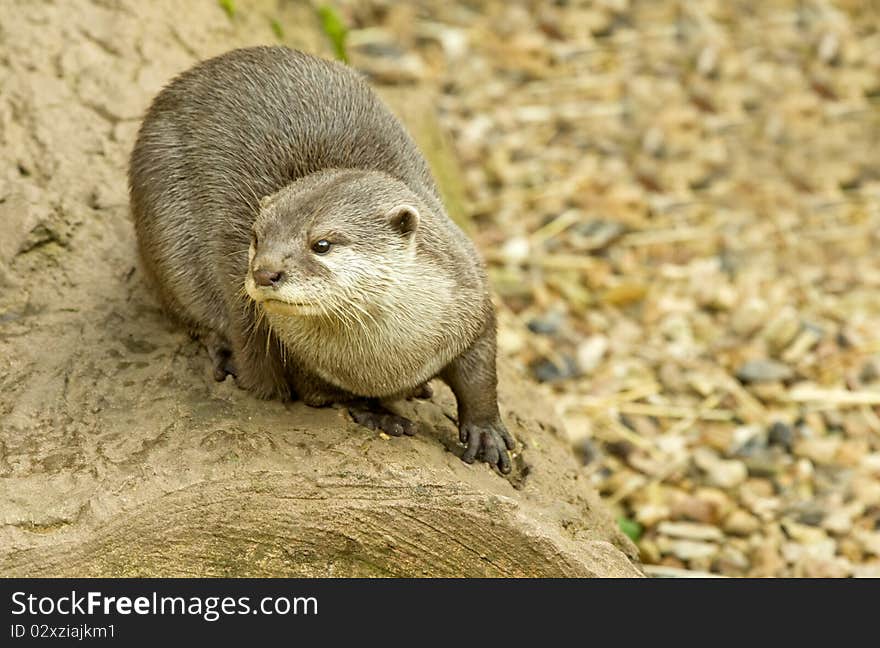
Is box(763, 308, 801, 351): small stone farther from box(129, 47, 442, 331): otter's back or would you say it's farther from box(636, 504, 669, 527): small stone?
box(129, 47, 442, 331): otter's back

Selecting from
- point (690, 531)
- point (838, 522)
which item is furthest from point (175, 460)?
point (838, 522)

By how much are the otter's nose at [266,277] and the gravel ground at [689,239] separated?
2.34 metres

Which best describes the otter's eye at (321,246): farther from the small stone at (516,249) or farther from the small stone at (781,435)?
the small stone at (516,249)

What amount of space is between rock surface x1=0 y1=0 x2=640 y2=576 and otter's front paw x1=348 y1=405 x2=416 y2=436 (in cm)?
4

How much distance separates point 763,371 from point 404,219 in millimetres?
2927

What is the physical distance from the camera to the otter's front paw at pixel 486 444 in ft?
11.2

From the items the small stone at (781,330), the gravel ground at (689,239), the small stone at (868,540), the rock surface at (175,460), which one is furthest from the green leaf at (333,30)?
the small stone at (868,540)

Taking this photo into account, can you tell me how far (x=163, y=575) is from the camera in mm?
3031

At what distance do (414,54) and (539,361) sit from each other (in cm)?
298

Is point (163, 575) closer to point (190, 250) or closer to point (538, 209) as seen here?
point (190, 250)

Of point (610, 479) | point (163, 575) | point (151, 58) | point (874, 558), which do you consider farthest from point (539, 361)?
point (163, 575)

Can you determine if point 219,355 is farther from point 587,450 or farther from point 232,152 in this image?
point 587,450

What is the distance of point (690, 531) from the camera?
4.70 metres

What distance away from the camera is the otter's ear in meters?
3.04
